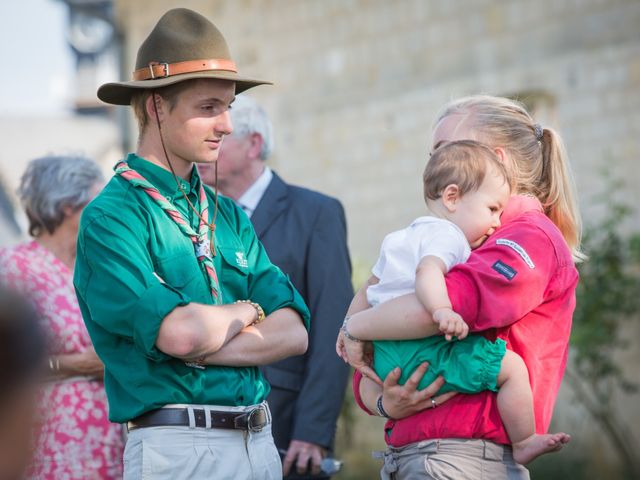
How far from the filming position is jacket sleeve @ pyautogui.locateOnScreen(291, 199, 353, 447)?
15.4 feet

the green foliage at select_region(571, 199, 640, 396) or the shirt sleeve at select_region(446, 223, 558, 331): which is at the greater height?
the shirt sleeve at select_region(446, 223, 558, 331)

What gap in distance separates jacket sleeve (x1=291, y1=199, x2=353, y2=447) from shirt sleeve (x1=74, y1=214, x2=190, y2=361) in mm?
1604

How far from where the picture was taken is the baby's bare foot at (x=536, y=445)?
3068 mm

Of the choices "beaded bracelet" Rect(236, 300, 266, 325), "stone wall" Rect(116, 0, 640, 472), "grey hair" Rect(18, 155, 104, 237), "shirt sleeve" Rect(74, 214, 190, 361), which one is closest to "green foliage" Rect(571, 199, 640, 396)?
"stone wall" Rect(116, 0, 640, 472)

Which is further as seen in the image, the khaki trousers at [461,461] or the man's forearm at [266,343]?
the man's forearm at [266,343]

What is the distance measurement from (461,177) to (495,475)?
0.90 metres

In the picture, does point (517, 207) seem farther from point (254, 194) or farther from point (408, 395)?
point (254, 194)

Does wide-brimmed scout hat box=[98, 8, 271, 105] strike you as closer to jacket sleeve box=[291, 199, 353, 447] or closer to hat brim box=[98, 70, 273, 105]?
hat brim box=[98, 70, 273, 105]

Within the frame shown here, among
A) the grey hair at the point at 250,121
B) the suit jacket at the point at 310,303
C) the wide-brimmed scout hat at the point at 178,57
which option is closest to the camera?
the wide-brimmed scout hat at the point at 178,57

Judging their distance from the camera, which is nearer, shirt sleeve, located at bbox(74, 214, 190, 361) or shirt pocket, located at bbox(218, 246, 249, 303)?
shirt sleeve, located at bbox(74, 214, 190, 361)

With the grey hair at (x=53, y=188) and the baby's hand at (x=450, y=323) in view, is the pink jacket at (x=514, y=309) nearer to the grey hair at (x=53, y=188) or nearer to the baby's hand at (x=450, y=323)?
the baby's hand at (x=450, y=323)

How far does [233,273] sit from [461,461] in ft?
3.23

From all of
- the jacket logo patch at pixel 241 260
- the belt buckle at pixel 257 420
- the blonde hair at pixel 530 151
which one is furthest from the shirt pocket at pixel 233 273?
the blonde hair at pixel 530 151

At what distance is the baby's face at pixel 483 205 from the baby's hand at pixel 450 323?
38 centimetres
